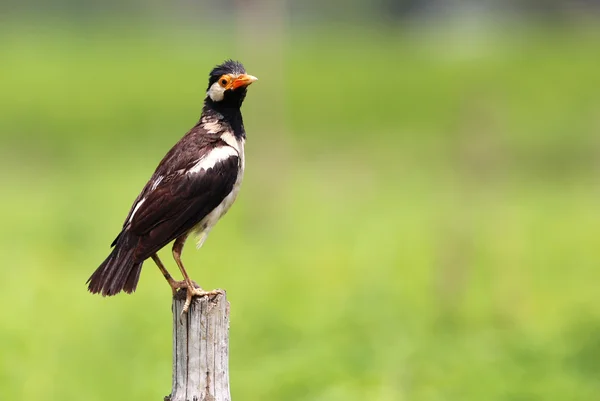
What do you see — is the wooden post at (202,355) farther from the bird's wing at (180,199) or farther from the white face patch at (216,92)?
the white face patch at (216,92)

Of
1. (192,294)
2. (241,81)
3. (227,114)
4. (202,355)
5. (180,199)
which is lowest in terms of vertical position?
→ (202,355)

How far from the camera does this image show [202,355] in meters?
6.64

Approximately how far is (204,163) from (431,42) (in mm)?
63230

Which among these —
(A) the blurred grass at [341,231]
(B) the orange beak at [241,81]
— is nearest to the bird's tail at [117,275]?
(B) the orange beak at [241,81]

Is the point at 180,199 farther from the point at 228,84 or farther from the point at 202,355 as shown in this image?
the point at 202,355

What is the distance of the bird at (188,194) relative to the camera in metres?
7.17

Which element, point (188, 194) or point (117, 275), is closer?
point (117, 275)

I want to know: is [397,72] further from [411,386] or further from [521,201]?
[411,386]

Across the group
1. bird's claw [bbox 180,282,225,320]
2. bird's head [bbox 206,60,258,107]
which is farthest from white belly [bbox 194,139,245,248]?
bird's claw [bbox 180,282,225,320]

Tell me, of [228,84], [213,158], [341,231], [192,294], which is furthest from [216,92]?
[341,231]

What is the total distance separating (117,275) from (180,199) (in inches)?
27.7

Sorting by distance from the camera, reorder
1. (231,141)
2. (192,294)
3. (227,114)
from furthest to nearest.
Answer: (227,114) < (231,141) < (192,294)

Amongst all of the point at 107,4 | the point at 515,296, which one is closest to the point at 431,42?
the point at 515,296

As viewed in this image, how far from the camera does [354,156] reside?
105ft
